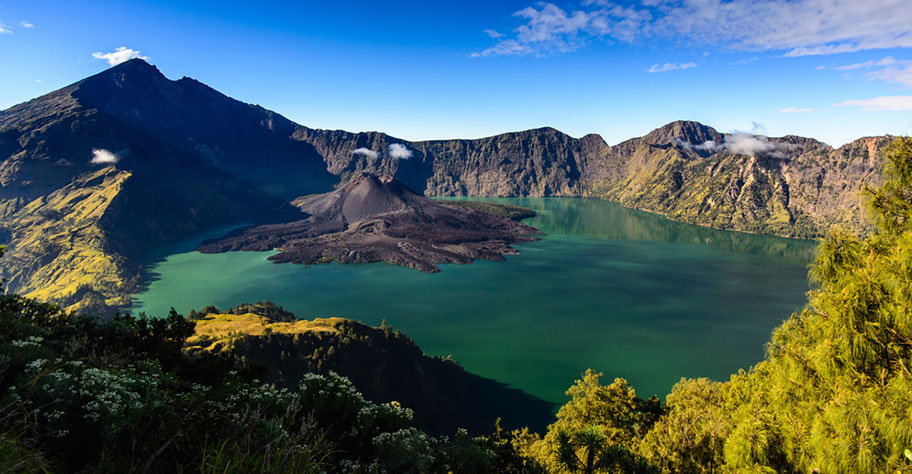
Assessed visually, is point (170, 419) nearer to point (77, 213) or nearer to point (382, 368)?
point (382, 368)

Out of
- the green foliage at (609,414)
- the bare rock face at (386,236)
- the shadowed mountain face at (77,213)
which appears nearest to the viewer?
the green foliage at (609,414)

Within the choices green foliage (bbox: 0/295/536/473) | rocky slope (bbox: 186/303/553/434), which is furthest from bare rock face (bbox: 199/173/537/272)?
green foliage (bbox: 0/295/536/473)

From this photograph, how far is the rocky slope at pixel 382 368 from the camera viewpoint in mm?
43344

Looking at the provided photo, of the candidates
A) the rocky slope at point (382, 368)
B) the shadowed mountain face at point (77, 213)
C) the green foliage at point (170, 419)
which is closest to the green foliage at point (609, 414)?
the green foliage at point (170, 419)

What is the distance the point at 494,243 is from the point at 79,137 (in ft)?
687

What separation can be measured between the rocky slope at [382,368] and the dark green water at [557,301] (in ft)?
16.4

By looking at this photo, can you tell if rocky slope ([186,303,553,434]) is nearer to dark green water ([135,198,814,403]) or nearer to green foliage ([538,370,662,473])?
dark green water ([135,198,814,403])

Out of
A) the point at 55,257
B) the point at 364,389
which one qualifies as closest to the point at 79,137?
the point at 55,257

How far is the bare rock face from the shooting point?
430ft

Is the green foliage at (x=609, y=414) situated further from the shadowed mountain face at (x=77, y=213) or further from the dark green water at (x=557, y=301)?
the shadowed mountain face at (x=77, y=213)

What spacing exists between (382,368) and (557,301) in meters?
50.5

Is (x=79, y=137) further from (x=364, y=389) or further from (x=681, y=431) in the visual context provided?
(x=681, y=431)

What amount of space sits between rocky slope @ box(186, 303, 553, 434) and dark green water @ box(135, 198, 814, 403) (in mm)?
5011

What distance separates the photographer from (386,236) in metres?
154
